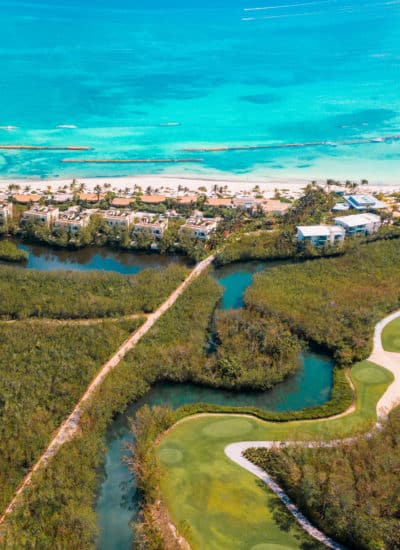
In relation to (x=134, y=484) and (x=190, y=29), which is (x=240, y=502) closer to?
(x=134, y=484)

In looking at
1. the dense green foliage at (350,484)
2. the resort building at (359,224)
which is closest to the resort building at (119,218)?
the resort building at (359,224)

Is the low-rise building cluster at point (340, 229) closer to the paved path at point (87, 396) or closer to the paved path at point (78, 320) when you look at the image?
the paved path at point (87, 396)

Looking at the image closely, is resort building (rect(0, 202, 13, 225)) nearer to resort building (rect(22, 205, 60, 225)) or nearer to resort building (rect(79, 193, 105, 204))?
resort building (rect(22, 205, 60, 225))

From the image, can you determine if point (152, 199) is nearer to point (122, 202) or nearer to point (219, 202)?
point (122, 202)

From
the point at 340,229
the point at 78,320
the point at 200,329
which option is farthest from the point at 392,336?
the point at 78,320

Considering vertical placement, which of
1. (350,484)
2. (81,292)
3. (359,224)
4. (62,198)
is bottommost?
(350,484)

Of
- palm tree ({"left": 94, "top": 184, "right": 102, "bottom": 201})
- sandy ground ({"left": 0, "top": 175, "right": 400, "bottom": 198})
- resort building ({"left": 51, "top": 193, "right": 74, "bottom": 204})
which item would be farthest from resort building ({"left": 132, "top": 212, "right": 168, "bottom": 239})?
resort building ({"left": 51, "top": 193, "right": 74, "bottom": 204})
